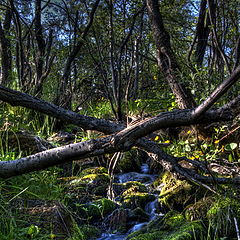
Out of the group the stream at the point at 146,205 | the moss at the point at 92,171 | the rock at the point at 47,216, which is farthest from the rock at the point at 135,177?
the rock at the point at 47,216

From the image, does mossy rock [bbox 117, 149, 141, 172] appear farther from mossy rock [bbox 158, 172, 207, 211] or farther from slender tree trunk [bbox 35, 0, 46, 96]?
slender tree trunk [bbox 35, 0, 46, 96]

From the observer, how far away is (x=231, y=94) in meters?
4.23

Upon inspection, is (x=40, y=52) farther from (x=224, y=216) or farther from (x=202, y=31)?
(x=224, y=216)

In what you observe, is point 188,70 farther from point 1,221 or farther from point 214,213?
point 1,221

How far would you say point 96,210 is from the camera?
3.25m

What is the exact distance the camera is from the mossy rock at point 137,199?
344cm

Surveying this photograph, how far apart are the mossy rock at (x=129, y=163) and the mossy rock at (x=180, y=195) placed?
146cm

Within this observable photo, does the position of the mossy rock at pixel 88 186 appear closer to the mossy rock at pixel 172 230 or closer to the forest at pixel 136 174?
the forest at pixel 136 174

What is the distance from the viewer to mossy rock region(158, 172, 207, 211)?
3096 millimetres

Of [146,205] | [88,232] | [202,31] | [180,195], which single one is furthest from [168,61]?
[88,232]

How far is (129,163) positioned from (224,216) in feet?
8.22

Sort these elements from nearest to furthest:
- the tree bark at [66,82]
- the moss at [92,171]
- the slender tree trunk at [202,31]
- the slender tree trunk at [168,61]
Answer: the slender tree trunk at [168,61]
the moss at [92,171]
the slender tree trunk at [202,31]
the tree bark at [66,82]

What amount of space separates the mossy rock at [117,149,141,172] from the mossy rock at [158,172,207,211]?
57.4 inches

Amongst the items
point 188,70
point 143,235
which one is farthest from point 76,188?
point 188,70
